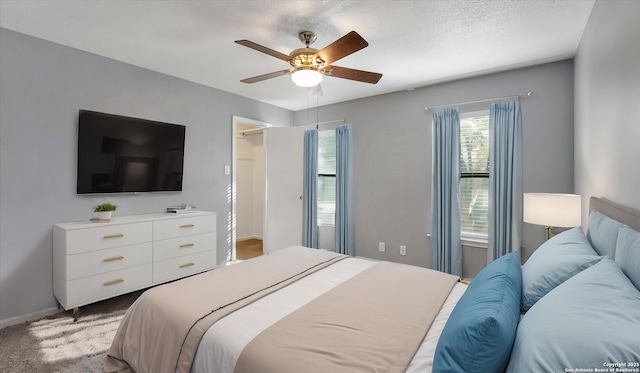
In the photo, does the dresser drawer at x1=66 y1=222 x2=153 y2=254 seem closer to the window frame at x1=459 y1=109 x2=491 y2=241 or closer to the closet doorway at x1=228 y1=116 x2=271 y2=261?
the closet doorway at x1=228 y1=116 x2=271 y2=261

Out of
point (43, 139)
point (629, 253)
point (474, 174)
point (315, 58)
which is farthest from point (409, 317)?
point (43, 139)

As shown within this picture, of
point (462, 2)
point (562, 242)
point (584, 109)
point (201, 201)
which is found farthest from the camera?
point (201, 201)

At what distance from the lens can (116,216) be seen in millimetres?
3148

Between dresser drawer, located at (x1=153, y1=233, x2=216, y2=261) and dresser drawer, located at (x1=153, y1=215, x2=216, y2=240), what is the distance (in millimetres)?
51

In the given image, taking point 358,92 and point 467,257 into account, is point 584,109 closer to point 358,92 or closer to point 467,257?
point 467,257

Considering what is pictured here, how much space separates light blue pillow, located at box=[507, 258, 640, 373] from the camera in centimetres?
67

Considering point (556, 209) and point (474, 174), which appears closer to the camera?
point (556, 209)

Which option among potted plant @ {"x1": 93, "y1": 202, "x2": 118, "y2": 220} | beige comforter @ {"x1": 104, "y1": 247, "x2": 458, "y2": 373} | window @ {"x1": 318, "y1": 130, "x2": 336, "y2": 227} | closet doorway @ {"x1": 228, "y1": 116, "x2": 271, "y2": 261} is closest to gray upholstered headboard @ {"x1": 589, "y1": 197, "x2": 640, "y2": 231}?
beige comforter @ {"x1": 104, "y1": 247, "x2": 458, "y2": 373}

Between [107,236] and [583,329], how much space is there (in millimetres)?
3277

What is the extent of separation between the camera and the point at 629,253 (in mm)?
1070

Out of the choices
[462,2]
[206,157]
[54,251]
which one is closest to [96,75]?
[206,157]

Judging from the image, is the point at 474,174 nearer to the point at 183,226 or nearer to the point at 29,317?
the point at 183,226

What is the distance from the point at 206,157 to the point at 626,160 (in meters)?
3.95

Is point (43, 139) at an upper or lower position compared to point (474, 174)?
upper
